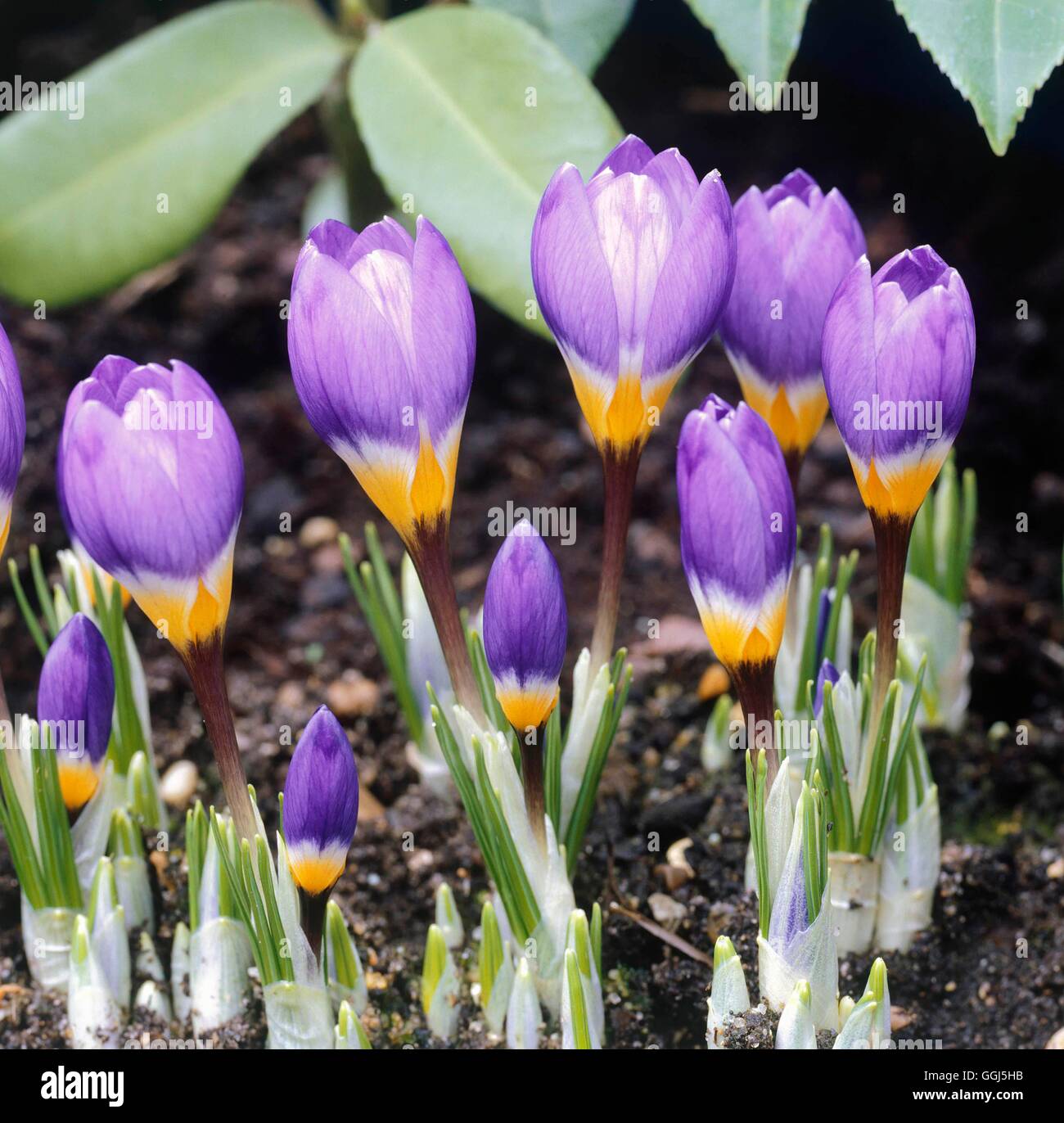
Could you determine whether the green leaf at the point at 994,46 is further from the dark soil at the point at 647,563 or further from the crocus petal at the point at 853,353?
the dark soil at the point at 647,563

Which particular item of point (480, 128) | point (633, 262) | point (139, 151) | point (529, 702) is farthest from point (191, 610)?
point (139, 151)

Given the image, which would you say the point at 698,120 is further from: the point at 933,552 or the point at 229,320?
the point at 933,552

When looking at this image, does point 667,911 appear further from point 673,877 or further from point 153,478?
point 153,478

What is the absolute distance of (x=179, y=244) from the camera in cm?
122

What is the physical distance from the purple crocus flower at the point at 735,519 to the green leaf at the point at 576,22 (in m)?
0.59

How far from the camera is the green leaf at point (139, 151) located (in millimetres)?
1188

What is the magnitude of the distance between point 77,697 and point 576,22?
703 mm

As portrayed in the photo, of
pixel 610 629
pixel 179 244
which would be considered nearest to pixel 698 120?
pixel 179 244

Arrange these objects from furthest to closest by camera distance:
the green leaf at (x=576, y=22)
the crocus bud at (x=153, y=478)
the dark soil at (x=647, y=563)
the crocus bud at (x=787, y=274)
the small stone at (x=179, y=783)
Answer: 1. the green leaf at (x=576, y=22)
2. the small stone at (x=179, y=783)
3. the dark soil at (x=647, y=563)
4. the crocus bud at (x=787, y=274)
5. the crocus bud at (x=153, y=478)

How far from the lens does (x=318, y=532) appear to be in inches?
53.9

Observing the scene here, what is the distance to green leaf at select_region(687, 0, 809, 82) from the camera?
37.3 inches

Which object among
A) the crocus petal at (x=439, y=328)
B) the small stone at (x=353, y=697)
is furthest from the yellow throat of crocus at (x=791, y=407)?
the small stone at (x=353, y=697)

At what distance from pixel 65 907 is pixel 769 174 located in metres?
1.09

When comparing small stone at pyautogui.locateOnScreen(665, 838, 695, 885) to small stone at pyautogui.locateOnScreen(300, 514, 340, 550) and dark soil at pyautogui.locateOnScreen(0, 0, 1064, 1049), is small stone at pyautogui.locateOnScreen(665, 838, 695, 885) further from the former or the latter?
small stone at pyautogui.locateOnScreen(300, 514, 340, 550)
